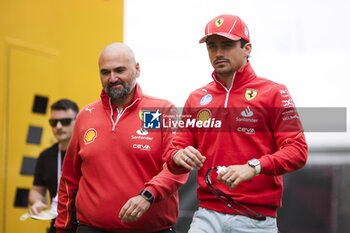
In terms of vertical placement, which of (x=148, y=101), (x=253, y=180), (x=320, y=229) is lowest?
(x=320, y=229)

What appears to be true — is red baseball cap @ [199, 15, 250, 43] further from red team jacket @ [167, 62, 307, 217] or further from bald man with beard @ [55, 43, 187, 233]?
bald man with beard @ [55, 43, 187, 233]

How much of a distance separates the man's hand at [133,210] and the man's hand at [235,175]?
725 mm

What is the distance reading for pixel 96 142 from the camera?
330 cm

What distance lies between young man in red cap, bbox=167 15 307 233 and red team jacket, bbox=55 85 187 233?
389mm

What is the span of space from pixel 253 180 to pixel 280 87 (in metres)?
0.55

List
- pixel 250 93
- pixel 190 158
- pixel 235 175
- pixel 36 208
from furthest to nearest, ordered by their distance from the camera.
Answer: pixel 36 208, pixel 250 93, pixel 190 158, pixel 235 175

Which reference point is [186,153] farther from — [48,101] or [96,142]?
[48,101]

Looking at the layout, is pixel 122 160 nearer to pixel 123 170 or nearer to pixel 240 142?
pixel 123 170

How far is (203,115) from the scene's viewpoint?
282 centimetres

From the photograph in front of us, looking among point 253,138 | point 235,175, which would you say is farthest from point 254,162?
point 253,138

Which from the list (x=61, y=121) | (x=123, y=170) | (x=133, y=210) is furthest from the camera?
(x=61, y=121)

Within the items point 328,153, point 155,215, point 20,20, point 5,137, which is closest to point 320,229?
point 328,153

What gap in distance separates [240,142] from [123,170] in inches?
36.4

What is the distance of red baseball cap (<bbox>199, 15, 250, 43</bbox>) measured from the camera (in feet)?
9.03
